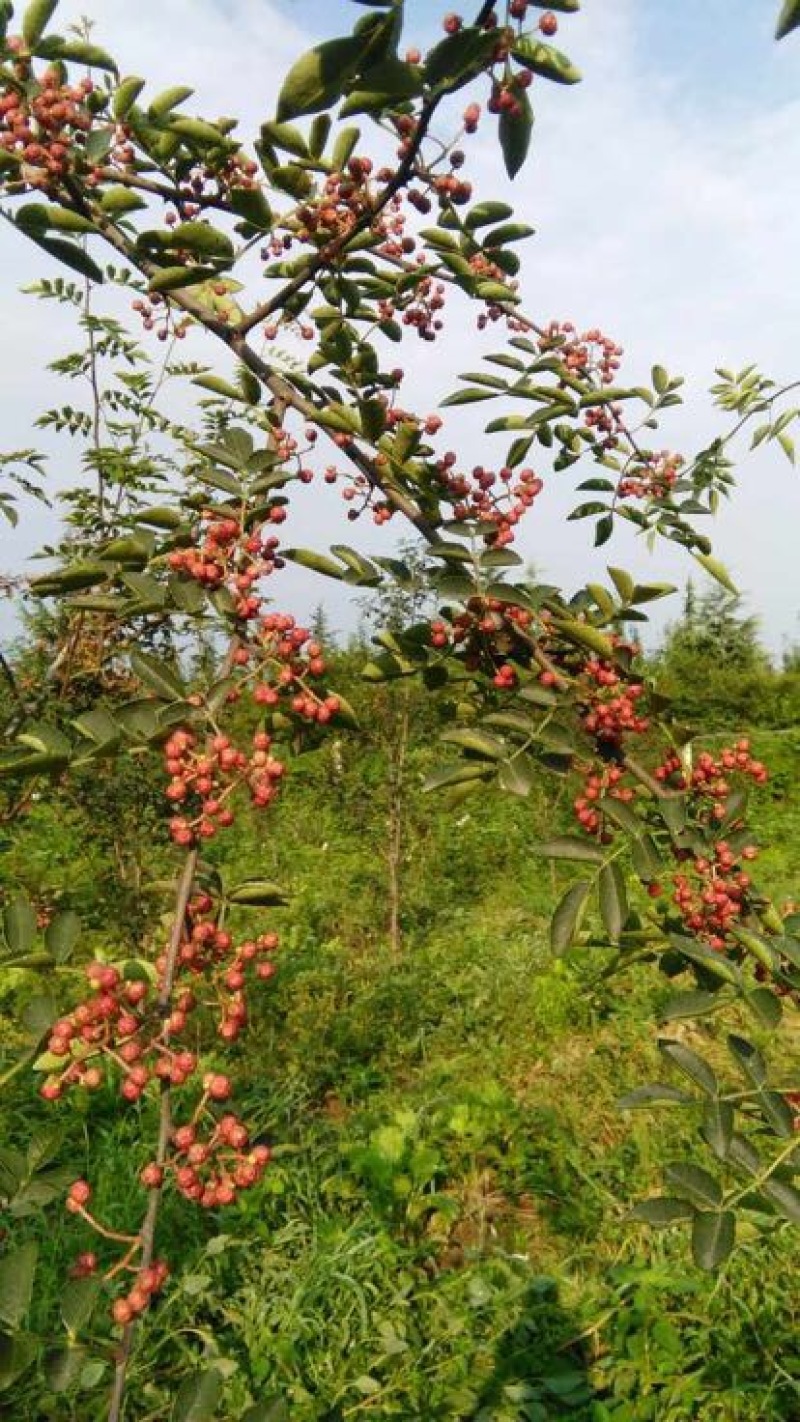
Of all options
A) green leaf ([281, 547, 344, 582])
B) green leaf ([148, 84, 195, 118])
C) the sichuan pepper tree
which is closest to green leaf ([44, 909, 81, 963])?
the sichuan pepper tree

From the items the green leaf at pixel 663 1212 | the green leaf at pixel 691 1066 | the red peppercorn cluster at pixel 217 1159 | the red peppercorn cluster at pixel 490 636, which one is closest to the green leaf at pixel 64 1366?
the red peppercorn cluster at pixel 217 1159

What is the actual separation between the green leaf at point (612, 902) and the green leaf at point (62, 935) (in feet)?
2.19

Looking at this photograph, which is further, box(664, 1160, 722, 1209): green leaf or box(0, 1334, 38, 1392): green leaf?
box(664, 1160, 722, 1209): green leaf

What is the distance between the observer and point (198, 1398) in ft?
2.98

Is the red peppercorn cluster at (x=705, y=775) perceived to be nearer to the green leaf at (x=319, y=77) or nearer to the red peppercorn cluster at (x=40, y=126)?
the green leaf at (x=319, y=77)

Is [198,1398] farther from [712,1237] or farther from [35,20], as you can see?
[35,20]

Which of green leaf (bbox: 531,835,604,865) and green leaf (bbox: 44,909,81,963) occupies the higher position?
green leaf (bbox: 531,835,604,865)

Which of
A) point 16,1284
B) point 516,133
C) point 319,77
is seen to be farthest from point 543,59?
point 16,1284

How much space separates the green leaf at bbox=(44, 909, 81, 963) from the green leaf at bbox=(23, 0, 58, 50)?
1.23 meters

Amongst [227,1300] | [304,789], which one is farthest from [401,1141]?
[304,789]

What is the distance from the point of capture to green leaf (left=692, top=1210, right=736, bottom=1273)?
987mm

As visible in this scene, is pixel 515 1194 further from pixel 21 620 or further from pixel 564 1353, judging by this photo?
pixel 21 620

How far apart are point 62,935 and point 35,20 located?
4.19 feet

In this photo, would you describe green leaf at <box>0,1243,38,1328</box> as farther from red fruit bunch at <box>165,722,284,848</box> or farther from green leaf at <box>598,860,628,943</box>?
green leaf at <box>598,860,628,943</box>
